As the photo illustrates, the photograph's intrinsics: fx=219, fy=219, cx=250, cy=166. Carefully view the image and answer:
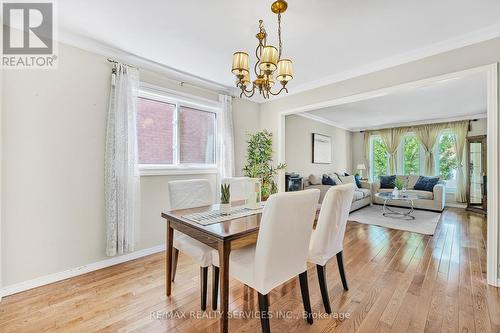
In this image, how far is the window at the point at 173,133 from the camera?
296cm

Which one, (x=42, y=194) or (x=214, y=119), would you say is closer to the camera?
(x=42, y=194)

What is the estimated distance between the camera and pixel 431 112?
5.56 m

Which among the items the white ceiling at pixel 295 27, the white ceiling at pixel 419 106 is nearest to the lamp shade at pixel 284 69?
the white ceiling at pixel 295 27

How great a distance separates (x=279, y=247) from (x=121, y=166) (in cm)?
214

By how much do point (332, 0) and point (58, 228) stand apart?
11.0 feet

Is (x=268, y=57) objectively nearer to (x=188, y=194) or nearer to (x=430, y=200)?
(x=188, y=194)

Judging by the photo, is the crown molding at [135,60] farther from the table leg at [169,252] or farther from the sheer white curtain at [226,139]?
the table leg at [169,252]

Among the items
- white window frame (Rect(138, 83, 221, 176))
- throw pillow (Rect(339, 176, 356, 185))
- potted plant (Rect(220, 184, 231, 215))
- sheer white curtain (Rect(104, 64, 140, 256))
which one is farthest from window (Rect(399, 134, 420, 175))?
sheer white curtain (Rect(104, 64, 140, 256))

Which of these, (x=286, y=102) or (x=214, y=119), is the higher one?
(x=286, y=102)

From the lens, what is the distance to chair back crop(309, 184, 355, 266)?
172cm

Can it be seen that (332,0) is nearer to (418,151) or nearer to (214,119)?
(214,119)

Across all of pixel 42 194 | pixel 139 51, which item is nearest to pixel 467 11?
pixel 139 51

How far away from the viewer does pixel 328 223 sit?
1.73 m

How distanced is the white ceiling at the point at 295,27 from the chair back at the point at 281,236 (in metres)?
1.63
